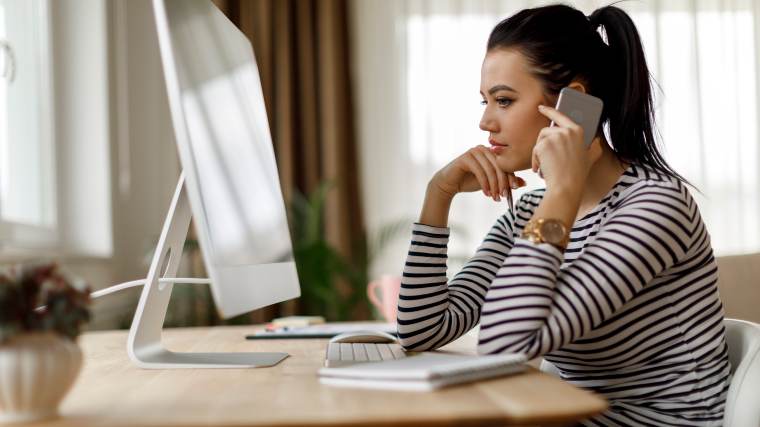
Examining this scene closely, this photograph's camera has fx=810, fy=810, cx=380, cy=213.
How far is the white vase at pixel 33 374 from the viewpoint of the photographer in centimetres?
66

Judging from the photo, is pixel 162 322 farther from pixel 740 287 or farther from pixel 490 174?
pixel 740 287

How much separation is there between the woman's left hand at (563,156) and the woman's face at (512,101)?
117 mm

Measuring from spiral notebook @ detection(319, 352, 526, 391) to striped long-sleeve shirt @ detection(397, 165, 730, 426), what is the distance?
112mm

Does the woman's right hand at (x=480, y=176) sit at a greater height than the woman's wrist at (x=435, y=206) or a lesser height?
greater

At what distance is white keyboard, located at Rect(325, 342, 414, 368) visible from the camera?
1.10m

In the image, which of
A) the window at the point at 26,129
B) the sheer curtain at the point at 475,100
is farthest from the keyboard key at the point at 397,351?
the sheer curtain at the point at 475,100

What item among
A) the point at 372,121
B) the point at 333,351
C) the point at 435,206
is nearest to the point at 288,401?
the point at 333,351

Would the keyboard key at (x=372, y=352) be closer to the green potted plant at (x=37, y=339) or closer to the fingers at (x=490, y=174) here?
the fingers at (x=490, y=174)

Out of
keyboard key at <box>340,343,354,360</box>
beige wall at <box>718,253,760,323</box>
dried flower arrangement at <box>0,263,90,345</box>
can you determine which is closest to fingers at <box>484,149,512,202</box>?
keyboard key at <box>340,343,354,360</box>

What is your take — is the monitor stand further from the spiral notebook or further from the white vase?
the white vase

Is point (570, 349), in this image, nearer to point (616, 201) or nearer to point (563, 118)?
point (616, 201)

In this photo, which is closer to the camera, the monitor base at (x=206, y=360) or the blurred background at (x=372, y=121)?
the monitor base at (x=206, y=360)

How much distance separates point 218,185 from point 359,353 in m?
0.39

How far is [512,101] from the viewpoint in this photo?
1.31 m
